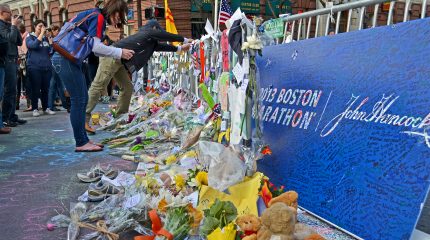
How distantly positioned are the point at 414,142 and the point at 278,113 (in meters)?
1.28

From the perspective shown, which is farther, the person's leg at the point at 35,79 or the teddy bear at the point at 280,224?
the person's leg at the point at 35,79

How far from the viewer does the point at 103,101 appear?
10977mm

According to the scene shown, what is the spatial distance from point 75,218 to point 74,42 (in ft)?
7.28

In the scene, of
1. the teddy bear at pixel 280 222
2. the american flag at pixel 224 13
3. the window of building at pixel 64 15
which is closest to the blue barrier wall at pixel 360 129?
the teddy bear at pixel 280 222

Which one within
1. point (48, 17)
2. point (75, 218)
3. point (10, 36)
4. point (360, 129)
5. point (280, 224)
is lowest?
point (75, 218)

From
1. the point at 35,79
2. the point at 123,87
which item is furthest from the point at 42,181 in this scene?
the point at 35,79

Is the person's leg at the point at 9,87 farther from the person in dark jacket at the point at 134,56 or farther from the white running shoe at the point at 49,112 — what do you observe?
the white running shoe at the point at 49,112

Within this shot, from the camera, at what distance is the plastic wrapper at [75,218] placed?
235cm

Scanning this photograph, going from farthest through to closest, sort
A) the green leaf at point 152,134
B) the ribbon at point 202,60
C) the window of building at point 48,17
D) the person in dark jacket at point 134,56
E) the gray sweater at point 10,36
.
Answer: the window of building at point 48,17 → the gray sweater at point 10,36 → the person in dark jacket at point 134,56 → the ribbon at point 202,60 → the green leaf at point 152,134

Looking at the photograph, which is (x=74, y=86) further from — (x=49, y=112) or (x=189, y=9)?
(x=189, y=9)

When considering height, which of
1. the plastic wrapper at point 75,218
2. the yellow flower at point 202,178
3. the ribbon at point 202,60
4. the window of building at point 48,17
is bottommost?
the plastic wrapper at point 75,218

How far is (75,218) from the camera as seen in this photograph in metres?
2.52

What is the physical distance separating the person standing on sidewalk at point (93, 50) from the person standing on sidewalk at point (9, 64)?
197 centimetres

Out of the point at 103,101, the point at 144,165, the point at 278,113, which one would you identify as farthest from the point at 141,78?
the point at 278,113
